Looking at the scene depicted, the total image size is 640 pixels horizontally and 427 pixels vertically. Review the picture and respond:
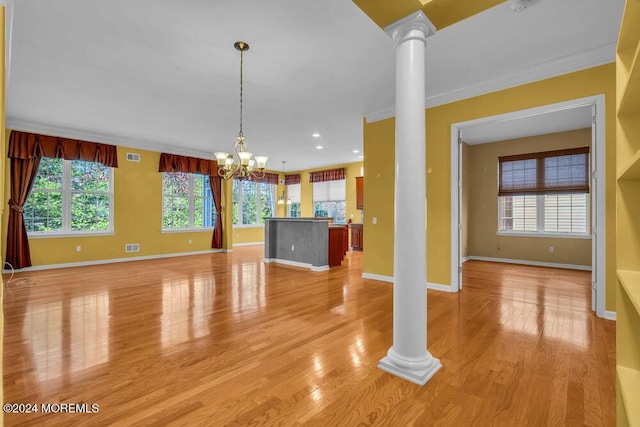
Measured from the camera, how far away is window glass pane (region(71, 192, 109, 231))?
648 centimetres

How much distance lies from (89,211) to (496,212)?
897cm

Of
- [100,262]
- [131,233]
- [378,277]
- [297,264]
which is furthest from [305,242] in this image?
[100,262]

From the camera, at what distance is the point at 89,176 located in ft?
21.9

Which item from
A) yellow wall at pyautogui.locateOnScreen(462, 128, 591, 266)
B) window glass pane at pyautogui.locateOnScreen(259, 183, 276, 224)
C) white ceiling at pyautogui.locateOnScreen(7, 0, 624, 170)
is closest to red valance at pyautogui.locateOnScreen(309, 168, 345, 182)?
window glass pane at pyautogui.locateOnScreen(259, 183, 276, 224)

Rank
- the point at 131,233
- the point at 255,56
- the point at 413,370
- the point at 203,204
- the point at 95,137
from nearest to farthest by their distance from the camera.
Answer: the point at 413,370
the point at 255,56
the point at 95,137
the point at 131,233
the point at 203,204

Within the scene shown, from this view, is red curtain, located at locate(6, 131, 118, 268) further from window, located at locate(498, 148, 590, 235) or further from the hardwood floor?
window, located at locate(498, 148, 590, 235)

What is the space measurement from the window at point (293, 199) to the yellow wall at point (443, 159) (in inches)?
260

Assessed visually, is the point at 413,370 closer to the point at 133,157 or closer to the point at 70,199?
the point at 70,199

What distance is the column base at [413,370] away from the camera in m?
2.09

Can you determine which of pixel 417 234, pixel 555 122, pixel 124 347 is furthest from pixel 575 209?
pixel 124 347

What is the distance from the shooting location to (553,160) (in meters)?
6.28

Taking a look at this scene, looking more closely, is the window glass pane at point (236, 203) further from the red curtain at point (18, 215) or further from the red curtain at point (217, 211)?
the red curtain at point (18, 215)

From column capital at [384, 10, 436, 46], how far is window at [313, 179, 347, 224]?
8152mm

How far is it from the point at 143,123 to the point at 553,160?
26.6 ft
